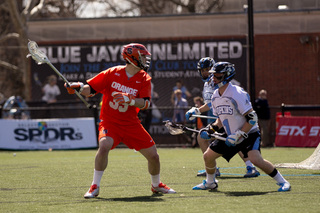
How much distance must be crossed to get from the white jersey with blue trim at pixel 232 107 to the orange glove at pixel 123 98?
128 centimetres

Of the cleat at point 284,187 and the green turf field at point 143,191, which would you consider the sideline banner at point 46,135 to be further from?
the cleat at point 284,187

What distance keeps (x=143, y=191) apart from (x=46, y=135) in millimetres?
11212

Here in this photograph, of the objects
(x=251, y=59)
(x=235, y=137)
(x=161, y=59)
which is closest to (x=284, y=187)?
(x=235, y=137)

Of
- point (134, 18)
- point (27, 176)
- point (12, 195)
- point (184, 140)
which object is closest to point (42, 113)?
point (184, 140)

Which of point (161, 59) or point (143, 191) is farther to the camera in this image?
point (161, 59)

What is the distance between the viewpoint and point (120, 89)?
26.6 ft

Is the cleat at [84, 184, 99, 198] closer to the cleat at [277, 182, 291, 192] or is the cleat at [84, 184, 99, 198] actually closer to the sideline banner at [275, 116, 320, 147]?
the cleat at [277, 182, 291, 192]

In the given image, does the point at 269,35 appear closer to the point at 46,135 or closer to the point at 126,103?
the point at 46,135

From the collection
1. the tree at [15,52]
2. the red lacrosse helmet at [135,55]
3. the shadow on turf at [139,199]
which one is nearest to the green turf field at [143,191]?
the shadow on turf at [139,199]

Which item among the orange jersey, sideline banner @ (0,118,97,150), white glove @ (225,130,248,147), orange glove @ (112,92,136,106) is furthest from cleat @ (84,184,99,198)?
sideline banner @ (0,118,97,150)

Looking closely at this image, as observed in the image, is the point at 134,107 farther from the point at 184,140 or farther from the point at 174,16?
the point at 174,16

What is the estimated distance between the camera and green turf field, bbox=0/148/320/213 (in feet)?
23.2

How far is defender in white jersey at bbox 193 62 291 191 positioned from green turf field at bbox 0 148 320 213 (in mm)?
386

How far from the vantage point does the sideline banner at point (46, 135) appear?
19.3m
